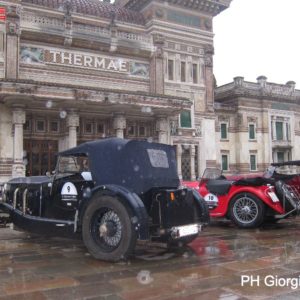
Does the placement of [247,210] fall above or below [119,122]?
below

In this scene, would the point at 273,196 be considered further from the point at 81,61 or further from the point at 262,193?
the point at 81,61

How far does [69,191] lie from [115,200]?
4.35ft

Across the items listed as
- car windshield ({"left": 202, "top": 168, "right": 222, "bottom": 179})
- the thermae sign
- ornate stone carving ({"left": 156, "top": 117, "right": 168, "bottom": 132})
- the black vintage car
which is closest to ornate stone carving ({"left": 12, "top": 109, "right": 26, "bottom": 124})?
the thermae sign

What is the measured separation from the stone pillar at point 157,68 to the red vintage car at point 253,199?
18.0 meters

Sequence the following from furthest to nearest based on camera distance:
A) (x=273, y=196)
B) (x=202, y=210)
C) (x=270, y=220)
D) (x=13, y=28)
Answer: (x=13, y=28) < (x=270, y=220) < (x=273, y=196) < (x=202, y=210)

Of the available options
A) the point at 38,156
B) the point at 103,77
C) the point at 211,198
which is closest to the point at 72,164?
the point at 211,198

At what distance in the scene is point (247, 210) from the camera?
34.1ft

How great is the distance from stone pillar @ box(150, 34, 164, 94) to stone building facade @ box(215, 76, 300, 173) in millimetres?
7733

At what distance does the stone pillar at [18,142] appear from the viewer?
22516 millimetres

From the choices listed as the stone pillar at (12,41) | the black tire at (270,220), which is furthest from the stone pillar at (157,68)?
the black tire at (270,220)

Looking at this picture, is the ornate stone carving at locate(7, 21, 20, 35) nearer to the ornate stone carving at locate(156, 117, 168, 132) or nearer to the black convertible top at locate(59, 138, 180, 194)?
the ornate stone carving at locate(156, 117, 168, 132)

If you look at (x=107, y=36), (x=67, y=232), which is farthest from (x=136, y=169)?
(x=107, y=36)

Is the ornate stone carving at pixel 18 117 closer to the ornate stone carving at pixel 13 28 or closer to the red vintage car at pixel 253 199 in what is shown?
the ornate stone carving at pixel 13 28

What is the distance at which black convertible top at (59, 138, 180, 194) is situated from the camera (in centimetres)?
698
